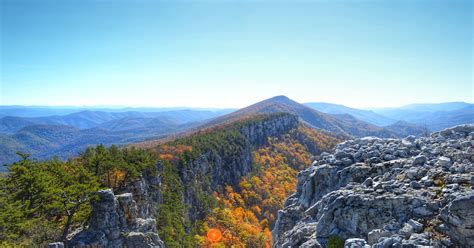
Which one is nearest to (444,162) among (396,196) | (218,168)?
(396,196)

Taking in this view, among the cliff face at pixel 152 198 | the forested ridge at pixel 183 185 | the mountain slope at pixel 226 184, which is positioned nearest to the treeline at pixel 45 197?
the forested ridge at pixel 183 185

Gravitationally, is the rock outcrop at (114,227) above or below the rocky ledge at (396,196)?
below

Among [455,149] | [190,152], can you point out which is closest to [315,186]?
[455,149]

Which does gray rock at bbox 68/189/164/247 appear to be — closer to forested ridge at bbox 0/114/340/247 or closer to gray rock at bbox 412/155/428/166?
forested ridge at bbox 0/114/340/247

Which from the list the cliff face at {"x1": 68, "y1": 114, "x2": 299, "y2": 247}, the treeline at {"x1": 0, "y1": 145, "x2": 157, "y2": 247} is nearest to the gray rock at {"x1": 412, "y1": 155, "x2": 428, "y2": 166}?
the cliff face at {"x1": 68, "y1": 114, "x2": 299, "y2": 247}

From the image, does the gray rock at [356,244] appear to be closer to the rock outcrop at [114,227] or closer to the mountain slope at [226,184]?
the rock outcrop at [114,227]

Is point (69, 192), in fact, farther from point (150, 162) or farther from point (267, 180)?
point (267, 180)
